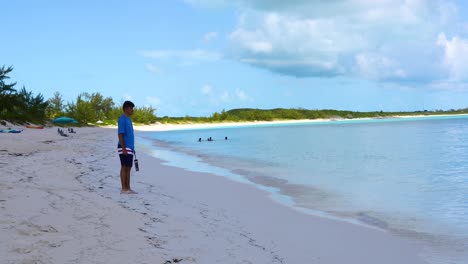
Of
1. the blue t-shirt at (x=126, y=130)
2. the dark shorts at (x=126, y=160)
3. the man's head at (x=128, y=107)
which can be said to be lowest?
the dark shorts at (x=126, y=160)

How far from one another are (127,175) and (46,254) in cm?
445

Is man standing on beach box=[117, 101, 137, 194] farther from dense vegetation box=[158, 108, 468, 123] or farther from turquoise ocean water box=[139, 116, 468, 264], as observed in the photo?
dense vegetation box=[158, 108, 468, 123]

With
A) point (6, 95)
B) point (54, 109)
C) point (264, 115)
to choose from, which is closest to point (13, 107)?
point (6, 95)

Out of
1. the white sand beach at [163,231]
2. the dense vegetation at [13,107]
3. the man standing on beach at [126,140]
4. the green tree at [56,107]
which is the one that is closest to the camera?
the white sand beach at [163,231]

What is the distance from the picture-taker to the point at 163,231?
5402 millimetres

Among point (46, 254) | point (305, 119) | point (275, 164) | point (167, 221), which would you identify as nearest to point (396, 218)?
point (167, 221)

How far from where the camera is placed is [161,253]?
4461 millimetres

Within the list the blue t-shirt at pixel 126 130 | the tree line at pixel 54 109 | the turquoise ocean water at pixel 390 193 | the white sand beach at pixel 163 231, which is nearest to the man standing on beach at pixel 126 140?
the blue t-shirt at pixel 126 130

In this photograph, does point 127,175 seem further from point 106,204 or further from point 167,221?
point 167,221

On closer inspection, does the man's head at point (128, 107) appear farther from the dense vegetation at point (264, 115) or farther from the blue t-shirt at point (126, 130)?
the dense vegetation at point (264, 115)

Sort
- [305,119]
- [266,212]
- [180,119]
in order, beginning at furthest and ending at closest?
[305,119] < [180,119] < [266,212]

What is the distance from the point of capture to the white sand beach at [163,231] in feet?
14.3

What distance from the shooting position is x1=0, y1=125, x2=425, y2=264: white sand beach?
437cm

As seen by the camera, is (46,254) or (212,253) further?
(212,253)
